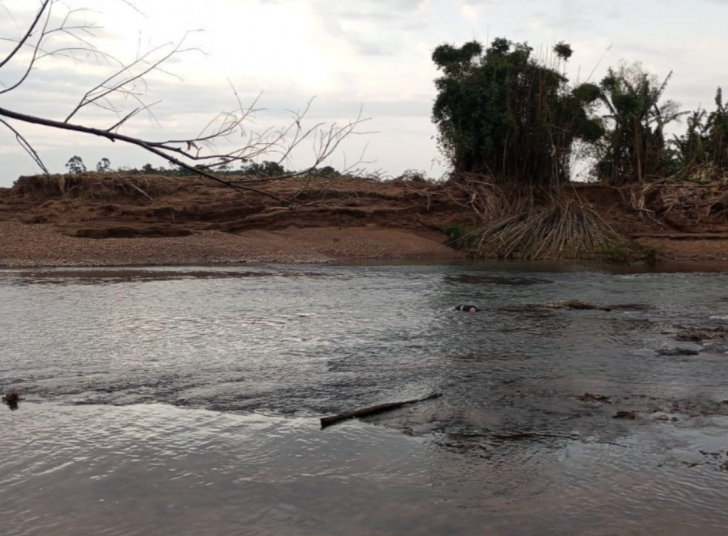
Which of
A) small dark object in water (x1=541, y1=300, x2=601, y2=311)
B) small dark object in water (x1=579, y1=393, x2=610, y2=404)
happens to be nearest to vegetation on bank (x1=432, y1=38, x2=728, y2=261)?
small dark object in water (x1=541, y1=300, x2=601, y2=311)

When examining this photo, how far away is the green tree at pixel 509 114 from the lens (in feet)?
74.2

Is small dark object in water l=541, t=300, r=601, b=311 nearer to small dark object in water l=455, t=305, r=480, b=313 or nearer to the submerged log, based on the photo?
small dark object in water l=455, t=305, r=480, b=313

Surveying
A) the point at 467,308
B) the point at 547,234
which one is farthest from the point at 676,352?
the point at 547,234

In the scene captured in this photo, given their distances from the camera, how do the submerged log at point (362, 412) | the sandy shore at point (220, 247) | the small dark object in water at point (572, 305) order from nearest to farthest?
the submerged log at point (362, 412) → the small dark object in water at point (572, 305) → the sandy shore at point (220, 247)

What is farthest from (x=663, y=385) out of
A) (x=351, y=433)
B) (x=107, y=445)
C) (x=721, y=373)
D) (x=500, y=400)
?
(x=107, y=445)

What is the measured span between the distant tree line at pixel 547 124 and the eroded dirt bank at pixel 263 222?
1.37 metres

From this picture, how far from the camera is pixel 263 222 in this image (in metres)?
21.4

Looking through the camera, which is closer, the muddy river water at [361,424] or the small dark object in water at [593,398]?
the muddy river water at [361,424]

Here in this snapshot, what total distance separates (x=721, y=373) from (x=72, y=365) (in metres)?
5.59

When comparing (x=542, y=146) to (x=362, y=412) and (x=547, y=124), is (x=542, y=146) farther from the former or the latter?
(x=362, y=412)

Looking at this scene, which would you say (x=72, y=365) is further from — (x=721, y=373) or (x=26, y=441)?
(x=721, y=373)

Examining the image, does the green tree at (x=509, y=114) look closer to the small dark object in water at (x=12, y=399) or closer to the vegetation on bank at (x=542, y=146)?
the vegetation on bank at (x=542, y=146)

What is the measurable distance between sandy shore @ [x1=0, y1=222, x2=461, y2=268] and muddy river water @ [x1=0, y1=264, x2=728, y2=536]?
779cm

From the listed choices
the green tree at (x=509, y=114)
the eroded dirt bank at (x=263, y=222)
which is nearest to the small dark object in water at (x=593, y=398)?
the eroded dirt bank at (x=263, y=222)
